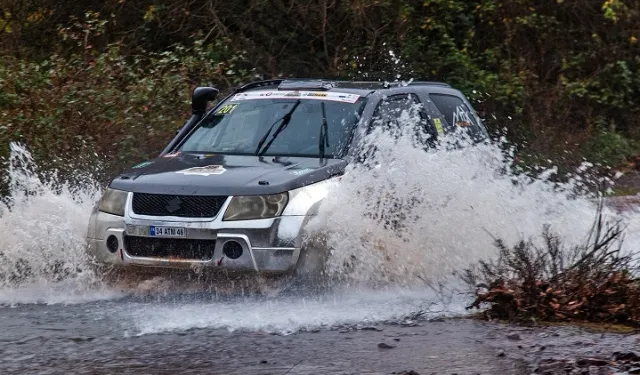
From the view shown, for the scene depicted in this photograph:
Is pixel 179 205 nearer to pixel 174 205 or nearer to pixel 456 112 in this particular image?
Result: pixel 174 205

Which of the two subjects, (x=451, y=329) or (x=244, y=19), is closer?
(x=451, y=329)

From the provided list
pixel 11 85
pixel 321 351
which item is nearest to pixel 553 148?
pixel 11 85

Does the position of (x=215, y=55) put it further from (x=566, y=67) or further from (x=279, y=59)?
(x=566, y=67)

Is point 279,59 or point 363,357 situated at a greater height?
point 279,59

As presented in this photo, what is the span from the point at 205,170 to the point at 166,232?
2.19 ft

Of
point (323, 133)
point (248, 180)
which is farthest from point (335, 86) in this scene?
point (248, 180)

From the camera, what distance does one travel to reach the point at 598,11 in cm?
2091

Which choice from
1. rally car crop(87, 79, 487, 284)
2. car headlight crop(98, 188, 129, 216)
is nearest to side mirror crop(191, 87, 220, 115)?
rally car crop(87, 79, 487, 284)

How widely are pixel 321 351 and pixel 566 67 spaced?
14.9m

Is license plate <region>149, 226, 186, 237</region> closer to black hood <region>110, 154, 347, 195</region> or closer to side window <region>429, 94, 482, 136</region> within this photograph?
black hood <region>110, 154, 347, 195</region>

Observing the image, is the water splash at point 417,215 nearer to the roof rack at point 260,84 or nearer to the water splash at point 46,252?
the roof rack at point 260,84

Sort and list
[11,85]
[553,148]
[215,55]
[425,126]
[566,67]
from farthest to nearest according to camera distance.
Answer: [566,67] < [215,55] < [553,148] < [11,85] < [425,126]

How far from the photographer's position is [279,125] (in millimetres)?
9500

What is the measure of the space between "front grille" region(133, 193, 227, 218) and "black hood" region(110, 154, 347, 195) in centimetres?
4
